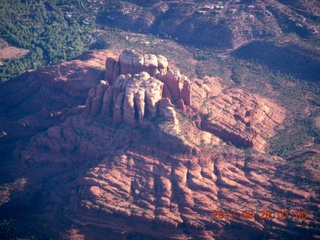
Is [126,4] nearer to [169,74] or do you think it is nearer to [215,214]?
[169,74]

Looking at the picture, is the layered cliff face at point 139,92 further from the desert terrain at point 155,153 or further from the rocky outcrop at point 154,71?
the desert terrain at point 155,153

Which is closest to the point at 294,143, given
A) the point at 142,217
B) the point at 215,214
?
the point at 215,214

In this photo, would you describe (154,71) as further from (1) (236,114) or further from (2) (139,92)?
(1) (236,114)

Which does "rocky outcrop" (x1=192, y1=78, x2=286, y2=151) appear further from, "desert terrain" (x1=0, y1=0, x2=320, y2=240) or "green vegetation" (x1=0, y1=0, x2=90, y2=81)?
"green vegetation" (x1=0, y1=0, x2=90, y2=81)

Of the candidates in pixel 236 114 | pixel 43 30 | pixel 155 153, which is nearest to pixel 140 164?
pixel 155 153
